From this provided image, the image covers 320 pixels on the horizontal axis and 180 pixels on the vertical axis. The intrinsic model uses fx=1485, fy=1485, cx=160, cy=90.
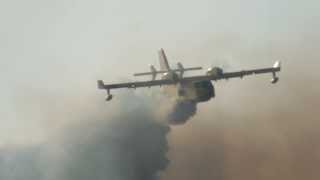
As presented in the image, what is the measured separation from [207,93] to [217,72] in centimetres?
317

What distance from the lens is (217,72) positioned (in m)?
199

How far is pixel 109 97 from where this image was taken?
655ft

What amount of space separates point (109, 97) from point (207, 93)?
13.2 m

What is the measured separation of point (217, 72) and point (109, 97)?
14.9m

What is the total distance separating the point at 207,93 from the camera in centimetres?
19975
